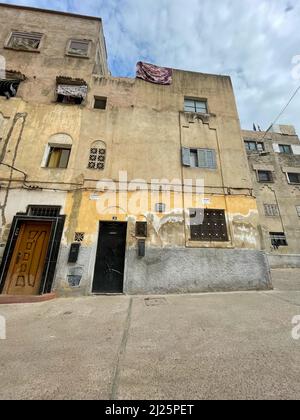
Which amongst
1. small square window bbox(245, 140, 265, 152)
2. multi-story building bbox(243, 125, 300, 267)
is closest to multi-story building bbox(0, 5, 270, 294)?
multi-story building bbox(243, 125, 300, 267)

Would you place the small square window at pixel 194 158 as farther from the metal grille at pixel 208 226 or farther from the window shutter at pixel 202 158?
the metal grille at pixel 208 226

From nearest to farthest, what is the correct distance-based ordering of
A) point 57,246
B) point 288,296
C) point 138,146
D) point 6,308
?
point 6,308
point 288,296
point 57,246
point 138,146

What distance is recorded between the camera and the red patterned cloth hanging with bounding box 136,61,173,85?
33.9ft

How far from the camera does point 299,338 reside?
3.23m

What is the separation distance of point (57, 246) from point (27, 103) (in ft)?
22.5

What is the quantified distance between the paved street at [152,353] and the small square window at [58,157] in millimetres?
5465

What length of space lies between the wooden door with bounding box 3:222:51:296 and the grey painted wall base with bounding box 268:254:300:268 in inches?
602

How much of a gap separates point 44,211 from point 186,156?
6.36 metres

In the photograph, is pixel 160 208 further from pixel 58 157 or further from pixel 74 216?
pixel 58 157

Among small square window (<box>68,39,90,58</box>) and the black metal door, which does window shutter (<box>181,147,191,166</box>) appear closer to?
the black metal door

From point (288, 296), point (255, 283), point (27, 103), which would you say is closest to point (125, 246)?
point (255, 283)

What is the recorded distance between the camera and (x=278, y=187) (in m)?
18.0

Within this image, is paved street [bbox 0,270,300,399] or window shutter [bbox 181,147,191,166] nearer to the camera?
paved street [bbox 0,270,300,399]
